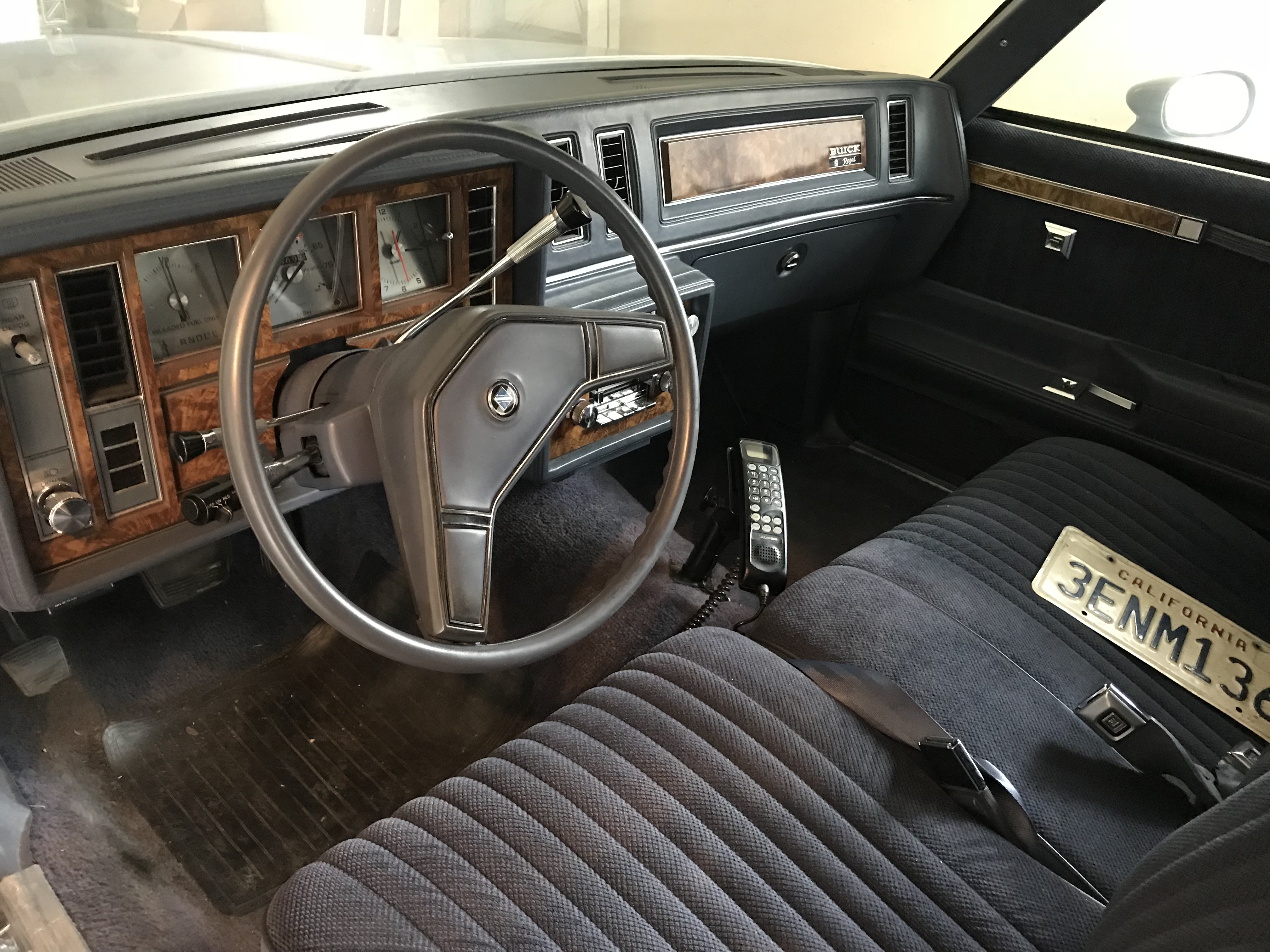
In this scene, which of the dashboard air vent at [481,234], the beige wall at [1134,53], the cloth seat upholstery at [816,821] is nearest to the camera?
the cloth seat upholstery at [816,821]

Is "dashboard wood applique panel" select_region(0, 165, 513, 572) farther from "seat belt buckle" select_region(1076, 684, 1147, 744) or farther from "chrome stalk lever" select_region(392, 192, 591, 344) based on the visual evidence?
"seat belt buckle" select_region(1076, 684, 1147, 744)

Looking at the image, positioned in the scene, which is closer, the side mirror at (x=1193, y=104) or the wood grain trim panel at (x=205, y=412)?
the wood grain trim panel at (x=205, y=412)

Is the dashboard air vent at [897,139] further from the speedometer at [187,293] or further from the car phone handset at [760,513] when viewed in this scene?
the speedometer at [187,293]

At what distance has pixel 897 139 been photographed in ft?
7.36

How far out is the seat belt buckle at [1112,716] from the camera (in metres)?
1.21

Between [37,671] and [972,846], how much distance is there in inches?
56.8

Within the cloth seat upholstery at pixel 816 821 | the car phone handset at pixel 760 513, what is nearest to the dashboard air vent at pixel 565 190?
the car phone handset at pixel 760 513

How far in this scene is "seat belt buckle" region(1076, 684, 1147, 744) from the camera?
3.97ft

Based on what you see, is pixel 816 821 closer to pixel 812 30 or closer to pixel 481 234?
pixel 481 234

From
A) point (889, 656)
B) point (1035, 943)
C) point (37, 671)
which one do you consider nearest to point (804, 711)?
point (889, 656)

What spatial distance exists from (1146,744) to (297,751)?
1.27 metres

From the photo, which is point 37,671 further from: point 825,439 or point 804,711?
point 825,439

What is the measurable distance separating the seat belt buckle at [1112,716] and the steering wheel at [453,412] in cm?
57

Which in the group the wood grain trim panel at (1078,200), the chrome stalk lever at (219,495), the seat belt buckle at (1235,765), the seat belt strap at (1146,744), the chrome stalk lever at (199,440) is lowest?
the seat belt buckle at (1235,765)
